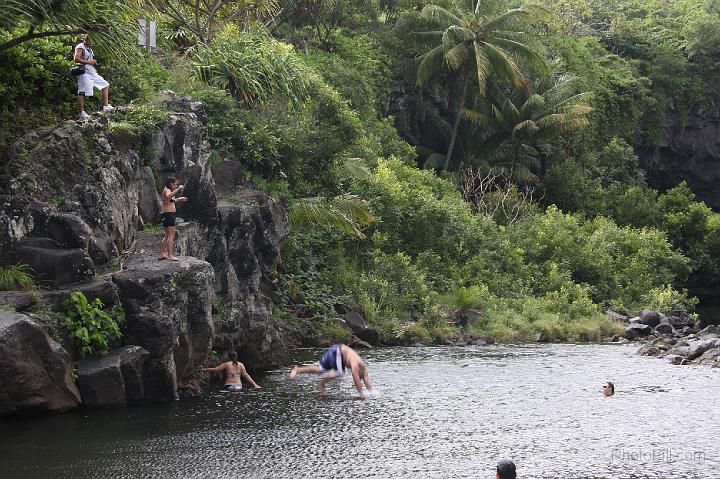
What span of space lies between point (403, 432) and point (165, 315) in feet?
17.8

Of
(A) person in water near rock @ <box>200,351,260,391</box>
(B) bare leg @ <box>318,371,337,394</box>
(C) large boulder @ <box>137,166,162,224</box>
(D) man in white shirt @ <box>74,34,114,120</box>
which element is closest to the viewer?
(B) bare leg @ <box>318,371,337,394</box>

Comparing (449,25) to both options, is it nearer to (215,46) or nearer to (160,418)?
(215,46)

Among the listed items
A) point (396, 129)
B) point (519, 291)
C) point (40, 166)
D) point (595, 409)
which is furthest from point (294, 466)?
point (396, 129)

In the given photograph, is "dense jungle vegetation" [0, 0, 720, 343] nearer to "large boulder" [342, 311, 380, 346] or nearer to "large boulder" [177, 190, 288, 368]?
"large boulder" [342, 311, 380, 346]

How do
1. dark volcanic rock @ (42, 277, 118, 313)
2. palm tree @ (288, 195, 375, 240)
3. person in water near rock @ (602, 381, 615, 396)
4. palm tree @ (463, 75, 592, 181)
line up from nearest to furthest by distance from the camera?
dark volcanic rock @ (42, 277, 118, 313), person in water near rock @ (602, 381, 615, 396), palm tree @ (288, 195, 375, 240), palm tree @ (463, 75, 592, 181)

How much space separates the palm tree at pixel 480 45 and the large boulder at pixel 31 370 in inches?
1098

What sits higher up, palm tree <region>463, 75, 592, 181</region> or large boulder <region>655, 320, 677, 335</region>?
palm tree <region>463, 75, 592, 181</region>

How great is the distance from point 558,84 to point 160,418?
109 ft

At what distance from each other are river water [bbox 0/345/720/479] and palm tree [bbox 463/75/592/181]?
75.5 feet

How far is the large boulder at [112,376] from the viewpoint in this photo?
16875 millimetres

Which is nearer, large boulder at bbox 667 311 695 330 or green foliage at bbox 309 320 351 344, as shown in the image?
green foliage at bbox 309 320 351 344

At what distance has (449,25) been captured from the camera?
42.7 meters

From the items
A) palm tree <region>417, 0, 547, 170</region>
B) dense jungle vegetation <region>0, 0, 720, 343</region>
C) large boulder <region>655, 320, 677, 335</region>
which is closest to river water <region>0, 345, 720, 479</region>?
dense jungle vegetation <region>0, 0, 720, 343</region>

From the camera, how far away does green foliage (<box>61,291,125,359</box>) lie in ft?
54.8
